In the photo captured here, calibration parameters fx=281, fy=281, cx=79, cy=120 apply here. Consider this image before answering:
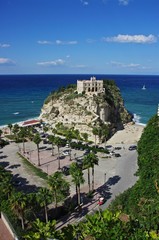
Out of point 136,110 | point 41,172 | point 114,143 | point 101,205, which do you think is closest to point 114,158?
point 114,143

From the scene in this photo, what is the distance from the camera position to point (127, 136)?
97.2 metres

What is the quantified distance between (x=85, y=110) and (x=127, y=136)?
1720 cm

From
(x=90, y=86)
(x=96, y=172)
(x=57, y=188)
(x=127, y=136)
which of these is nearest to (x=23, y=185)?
(x=57, y=188)

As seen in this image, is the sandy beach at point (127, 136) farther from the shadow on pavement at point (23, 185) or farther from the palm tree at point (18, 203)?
the palm tree at point (18, 203)

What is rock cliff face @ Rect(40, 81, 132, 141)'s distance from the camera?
97.4 metres

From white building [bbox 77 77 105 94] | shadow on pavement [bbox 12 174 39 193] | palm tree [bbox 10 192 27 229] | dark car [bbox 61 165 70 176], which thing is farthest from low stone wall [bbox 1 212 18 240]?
white building [bbox 77 77 105 94]

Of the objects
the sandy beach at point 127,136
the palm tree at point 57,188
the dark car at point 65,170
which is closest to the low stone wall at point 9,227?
the palm tree at point 57,188

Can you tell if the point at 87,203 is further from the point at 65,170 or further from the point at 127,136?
the point at 127,136

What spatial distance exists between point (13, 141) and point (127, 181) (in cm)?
4528

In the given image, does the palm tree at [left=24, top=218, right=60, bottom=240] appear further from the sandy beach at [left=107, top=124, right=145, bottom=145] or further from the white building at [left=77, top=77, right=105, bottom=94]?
the white building at [left=77, top=77, right=105, bottom=94]

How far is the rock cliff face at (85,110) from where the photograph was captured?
97431 millimetres

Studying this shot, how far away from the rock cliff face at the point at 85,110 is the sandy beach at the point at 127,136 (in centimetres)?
284

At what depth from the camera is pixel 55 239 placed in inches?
853

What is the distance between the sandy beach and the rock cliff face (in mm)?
2843
